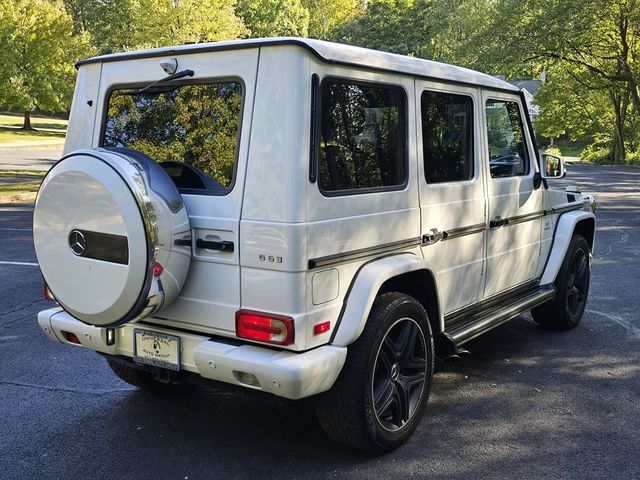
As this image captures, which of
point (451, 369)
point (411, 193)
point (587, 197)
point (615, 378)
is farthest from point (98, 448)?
point (587, 197)

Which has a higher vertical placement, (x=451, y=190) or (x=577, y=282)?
(x=451, y=190)

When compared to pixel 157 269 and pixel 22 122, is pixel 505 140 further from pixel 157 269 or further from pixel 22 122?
pixel 22 122

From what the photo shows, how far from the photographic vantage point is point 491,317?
4.62m

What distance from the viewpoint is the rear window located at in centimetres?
335

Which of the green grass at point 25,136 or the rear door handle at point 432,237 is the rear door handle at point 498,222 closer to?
the rear door handle at point 432,237

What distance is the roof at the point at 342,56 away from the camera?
317 cm

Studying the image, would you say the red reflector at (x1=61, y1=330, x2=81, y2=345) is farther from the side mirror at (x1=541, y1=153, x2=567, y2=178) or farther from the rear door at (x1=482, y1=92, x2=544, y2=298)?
the side mirror at (x1=541, y1=153, x2=567, y2=178)

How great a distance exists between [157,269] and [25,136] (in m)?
40.8

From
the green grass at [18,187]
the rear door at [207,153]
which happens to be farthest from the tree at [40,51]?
the rear door at [207,153]

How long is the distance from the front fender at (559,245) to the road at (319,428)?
1.98ft

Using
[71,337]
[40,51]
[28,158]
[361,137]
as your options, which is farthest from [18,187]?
[40,51]

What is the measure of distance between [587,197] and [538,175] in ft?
4.42

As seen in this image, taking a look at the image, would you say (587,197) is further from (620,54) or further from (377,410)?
(620,54)

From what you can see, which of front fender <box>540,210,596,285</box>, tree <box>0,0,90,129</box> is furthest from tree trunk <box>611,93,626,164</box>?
front fender <box>540,210,596,285</box>
